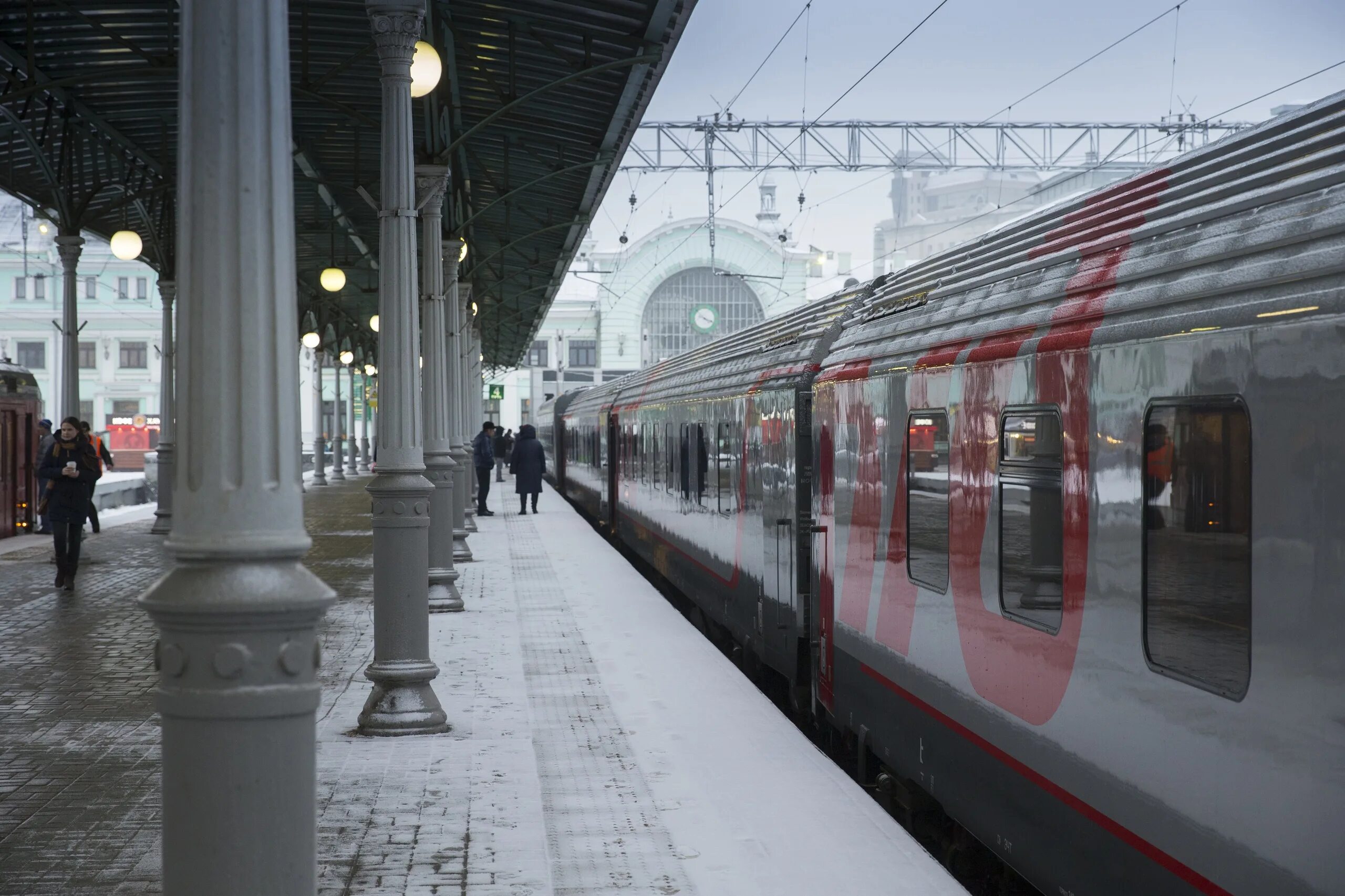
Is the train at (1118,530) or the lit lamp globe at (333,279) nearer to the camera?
the train at (1118,530)

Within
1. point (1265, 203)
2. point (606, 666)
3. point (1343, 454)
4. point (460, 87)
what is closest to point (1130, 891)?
point (1343, 454)

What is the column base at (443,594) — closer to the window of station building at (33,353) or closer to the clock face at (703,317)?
the clock face at (703,317)

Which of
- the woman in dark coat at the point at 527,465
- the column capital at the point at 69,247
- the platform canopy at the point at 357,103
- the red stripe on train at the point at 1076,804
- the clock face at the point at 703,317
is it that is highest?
the clock face at the point at 703,317

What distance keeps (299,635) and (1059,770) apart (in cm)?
306

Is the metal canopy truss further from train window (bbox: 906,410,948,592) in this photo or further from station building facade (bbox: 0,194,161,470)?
station building facade (bbox: 0,194,161,470)

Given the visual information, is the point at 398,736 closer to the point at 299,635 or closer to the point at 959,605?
the point at 959,605

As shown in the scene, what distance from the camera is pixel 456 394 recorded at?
19047 mm

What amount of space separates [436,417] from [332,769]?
6397 mm

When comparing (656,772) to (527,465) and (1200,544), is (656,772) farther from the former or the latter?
(527,465)

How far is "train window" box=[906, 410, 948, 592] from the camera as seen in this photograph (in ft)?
21.3

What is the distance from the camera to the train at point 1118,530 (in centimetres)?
376

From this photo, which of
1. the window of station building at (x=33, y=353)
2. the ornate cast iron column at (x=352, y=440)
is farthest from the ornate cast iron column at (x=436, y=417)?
the window of station building at (x=33, y=353)

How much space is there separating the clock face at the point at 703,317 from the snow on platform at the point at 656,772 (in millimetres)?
38190

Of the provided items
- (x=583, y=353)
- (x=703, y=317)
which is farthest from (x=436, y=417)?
(x=583, y=353)
